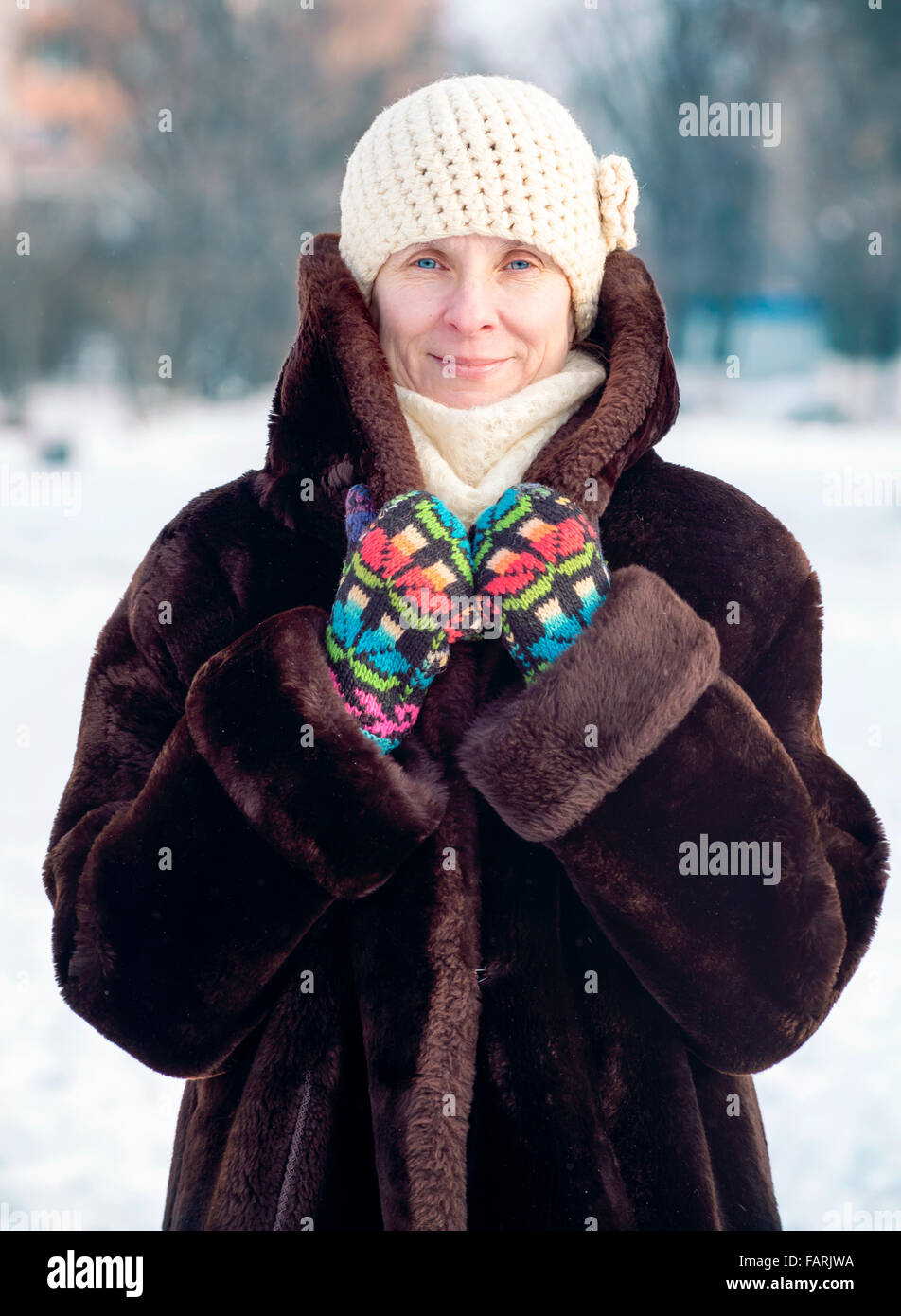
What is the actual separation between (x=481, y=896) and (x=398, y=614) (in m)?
0.30

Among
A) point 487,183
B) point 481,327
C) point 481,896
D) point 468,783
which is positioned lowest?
point 481,896

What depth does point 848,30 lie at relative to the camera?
10.9 meters

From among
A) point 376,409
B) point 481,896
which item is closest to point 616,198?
point 376,409

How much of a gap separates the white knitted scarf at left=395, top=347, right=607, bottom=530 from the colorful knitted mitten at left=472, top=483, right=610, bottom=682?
129 millimetres

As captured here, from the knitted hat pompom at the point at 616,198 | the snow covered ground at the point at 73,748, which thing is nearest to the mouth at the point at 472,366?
the knitted hat pompom at the point at 616,198

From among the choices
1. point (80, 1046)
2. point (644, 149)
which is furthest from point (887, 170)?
point (80, 1046)

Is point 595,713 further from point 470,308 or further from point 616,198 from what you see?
point 616,198

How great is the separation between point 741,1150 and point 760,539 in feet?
2.19

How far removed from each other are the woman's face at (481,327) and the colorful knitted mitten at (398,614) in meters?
0.21

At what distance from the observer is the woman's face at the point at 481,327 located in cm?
127

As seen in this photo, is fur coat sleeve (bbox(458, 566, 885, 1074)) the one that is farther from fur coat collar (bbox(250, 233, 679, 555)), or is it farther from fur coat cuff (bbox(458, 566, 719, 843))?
fur coat collar (bbox(250, 233, 679, 555))

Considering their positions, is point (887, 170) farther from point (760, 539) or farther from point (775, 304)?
point (760, 539)

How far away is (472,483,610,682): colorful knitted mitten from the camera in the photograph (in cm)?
111

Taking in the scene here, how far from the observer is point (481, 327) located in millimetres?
1242
